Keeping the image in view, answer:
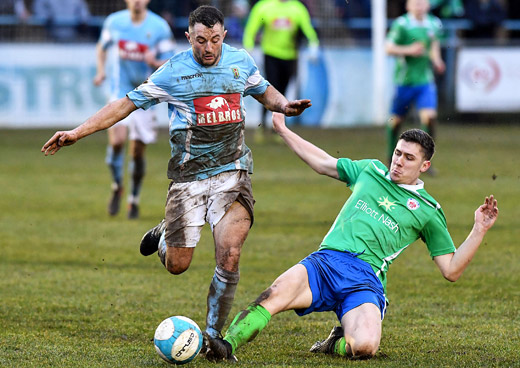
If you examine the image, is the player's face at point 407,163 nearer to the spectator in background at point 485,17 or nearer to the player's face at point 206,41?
the player's face at point 206,41

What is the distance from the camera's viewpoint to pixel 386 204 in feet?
19.4

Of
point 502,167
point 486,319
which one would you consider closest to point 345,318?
point 486,319

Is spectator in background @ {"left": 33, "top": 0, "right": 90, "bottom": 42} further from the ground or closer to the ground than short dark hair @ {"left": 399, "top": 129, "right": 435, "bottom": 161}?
closer to the ground

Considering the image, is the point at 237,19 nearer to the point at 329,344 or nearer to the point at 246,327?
→ the point at 329,344

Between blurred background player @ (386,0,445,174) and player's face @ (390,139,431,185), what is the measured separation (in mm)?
8131

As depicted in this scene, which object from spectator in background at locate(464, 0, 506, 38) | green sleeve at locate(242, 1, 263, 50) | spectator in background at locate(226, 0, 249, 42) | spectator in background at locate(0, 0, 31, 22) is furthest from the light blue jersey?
spectator in background at locate(464, 0, 506, 38)

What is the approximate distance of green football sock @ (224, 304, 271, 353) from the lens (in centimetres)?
531

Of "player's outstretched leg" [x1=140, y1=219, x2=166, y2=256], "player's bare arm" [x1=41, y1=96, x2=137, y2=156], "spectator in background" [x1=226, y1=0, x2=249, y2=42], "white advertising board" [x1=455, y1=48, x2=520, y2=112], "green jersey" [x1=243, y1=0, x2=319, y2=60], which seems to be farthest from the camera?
"spectator in background" [x1=226, y1=0, x2=249, y2=42]

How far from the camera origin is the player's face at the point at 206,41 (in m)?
5.62

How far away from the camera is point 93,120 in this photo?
5.59 m

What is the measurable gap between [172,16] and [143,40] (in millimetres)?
11000

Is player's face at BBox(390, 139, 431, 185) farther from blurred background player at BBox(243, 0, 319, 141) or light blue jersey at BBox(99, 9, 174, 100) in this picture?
blurred background player at BBox(243, 0, 319, 141)

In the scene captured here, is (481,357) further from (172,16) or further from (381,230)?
(172,16)

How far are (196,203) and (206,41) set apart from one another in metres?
1.00
